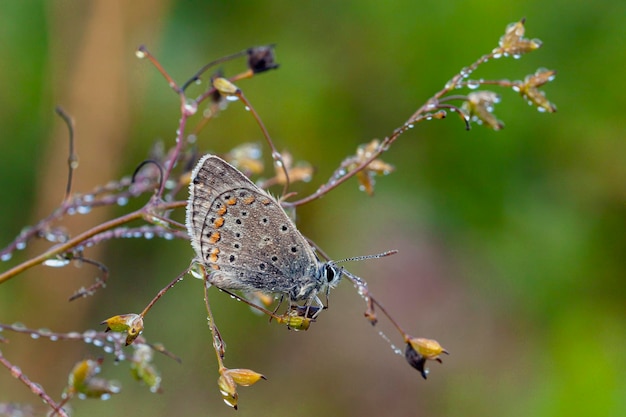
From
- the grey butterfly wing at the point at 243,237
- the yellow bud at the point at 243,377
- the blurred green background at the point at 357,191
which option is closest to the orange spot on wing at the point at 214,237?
the grey butterfly wing at the point at 243,237

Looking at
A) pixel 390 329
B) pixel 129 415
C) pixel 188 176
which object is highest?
pixel 188 176

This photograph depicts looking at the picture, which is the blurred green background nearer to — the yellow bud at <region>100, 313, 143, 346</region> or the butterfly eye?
the butterfly eye

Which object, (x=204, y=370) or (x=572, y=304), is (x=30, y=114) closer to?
(x=204, y=370)

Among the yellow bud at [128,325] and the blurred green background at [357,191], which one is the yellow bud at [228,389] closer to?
the yellow bud at [128,325]

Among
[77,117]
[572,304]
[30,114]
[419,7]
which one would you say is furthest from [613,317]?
[30,114]

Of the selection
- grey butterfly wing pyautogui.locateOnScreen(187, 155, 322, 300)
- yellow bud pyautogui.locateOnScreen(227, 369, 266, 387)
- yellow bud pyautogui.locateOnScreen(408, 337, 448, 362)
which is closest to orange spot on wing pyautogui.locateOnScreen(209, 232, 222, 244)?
grey butterfly wing pyautogui.locateOnScreen(187, 155, 322, 300)
